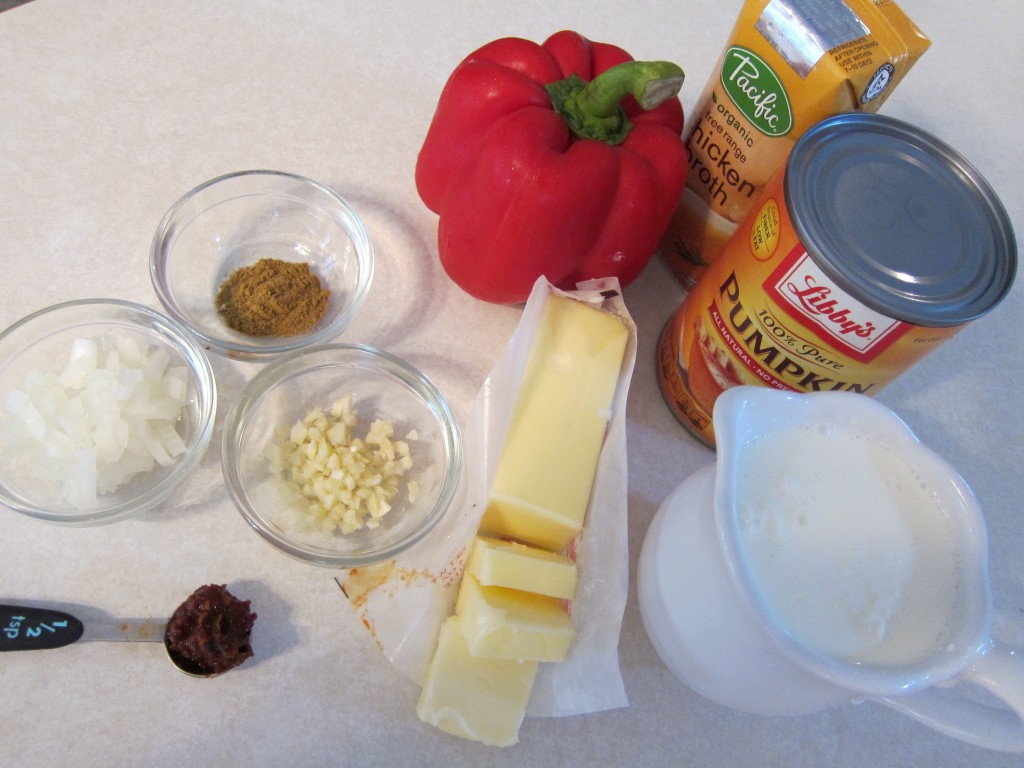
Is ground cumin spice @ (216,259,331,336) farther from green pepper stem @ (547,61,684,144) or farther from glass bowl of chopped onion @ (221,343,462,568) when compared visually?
green pepper stem @ (547,61,684,144)

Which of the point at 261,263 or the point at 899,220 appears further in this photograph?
the point at 261,263

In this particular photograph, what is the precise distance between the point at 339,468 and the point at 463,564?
0.61 ft

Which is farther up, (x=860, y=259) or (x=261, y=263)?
(x=860, y=259)

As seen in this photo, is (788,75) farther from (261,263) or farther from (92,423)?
(92,423)

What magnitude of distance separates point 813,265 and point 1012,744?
1.43 feet

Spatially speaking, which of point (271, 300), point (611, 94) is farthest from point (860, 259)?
point (271, 300)

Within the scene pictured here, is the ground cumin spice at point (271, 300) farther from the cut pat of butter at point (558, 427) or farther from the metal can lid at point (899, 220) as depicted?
the metal can lid at point (899, 220)

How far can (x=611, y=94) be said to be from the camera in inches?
31.8

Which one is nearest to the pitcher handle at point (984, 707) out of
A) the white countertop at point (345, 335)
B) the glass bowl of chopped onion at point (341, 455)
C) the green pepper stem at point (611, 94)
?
the white countertop at point (345, 335)

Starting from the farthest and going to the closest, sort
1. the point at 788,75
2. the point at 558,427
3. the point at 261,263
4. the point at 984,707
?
1. the point at 261,263
2. the point at 558,427
3. the point at 788,75
4. the point at 984,707

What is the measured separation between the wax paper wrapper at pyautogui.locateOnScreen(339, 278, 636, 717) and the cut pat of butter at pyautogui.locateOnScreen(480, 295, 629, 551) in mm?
19

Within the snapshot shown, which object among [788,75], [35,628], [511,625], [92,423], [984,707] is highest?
[788,75]

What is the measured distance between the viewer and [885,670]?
57cm

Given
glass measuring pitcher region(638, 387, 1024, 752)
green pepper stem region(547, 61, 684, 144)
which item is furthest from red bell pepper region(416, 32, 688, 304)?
glass measuring pitcher region(638, 387, 1024, 752)
